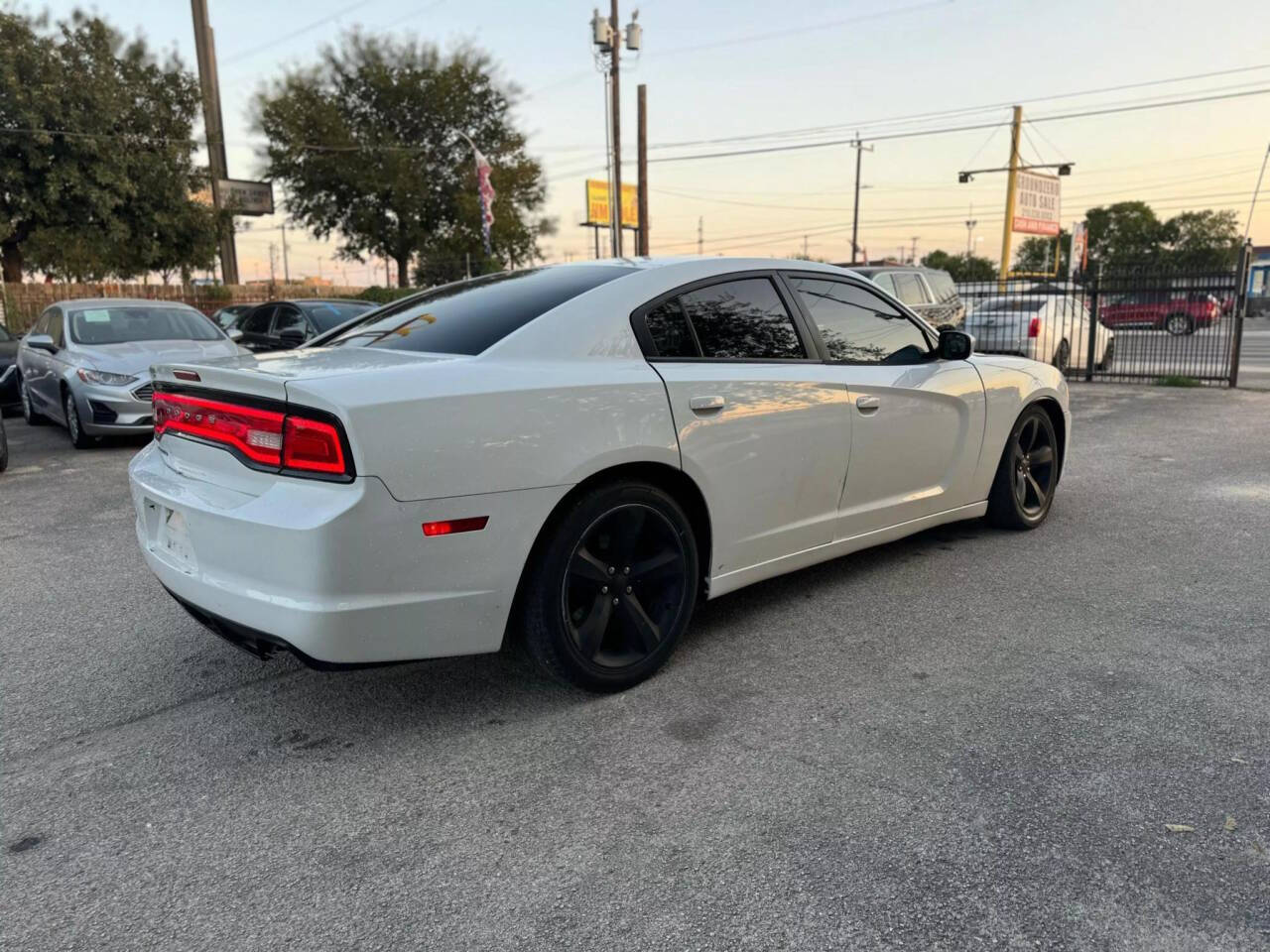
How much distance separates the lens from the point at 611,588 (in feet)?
10.3

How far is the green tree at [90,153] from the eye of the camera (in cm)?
2089

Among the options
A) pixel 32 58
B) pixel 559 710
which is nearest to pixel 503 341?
pixel 559 710

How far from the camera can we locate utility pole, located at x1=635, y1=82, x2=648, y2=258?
26328 millimetres

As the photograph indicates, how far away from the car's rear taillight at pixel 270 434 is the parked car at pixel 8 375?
9.54 meters

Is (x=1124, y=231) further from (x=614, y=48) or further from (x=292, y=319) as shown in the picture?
(x=292, y=319)

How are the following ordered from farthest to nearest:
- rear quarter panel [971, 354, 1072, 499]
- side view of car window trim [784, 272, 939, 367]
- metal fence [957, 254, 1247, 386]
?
1. metal fence [957, 254, 1247, 386]
2. rear quarter panel [971, 354, 1072, 499]
3. side view of car window trim [784, 272, 939, 367]

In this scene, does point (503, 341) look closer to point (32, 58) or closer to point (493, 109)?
point (32, 58)

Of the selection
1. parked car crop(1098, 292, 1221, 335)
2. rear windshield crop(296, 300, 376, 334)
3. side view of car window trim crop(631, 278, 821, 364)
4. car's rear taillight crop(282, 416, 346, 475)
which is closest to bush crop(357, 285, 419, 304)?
rear windshield crop(296, 300, 376, 334)

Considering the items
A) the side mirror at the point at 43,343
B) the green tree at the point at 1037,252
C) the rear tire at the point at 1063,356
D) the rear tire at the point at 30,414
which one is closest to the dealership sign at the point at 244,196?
the rear tire at the point at 30,414

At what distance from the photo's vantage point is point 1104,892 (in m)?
2.11

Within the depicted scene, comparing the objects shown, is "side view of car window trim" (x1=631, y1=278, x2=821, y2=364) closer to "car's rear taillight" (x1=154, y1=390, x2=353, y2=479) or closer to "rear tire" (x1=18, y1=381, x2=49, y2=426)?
"car's rear taillight" (x1=154, y1=390, x2=353, y2=479)

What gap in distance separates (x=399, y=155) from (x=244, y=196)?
9968mm

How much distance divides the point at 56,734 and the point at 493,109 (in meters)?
37.4

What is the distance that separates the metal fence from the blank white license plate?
41.4 feet
